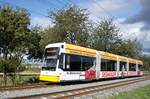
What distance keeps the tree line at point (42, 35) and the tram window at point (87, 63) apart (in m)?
5.34

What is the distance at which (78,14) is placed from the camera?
49.3m

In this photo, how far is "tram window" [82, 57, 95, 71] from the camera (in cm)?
2948

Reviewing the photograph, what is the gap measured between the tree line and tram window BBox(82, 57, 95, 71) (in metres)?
5.34

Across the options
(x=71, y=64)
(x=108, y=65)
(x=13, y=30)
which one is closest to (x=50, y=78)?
(x=71, y=64)

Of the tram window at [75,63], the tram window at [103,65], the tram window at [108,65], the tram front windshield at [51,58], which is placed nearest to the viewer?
the tram front windshield at [51,58]

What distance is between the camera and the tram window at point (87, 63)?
1161 inches

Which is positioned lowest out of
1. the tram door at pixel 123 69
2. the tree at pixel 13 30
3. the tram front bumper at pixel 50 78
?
the tram front bumper at pixel 50 78

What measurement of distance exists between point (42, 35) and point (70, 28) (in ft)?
12.9

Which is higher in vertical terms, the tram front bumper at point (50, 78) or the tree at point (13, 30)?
the tree at point (13, 30)

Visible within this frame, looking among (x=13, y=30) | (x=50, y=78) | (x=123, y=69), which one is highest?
(x=13, y=30)

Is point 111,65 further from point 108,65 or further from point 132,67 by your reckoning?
point 132,67

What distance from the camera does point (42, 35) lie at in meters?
46.2

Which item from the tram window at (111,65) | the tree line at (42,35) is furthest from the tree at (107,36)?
the tram window at (111,65)

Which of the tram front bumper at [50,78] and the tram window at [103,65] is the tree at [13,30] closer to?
the tram front bumper at [50,78]
